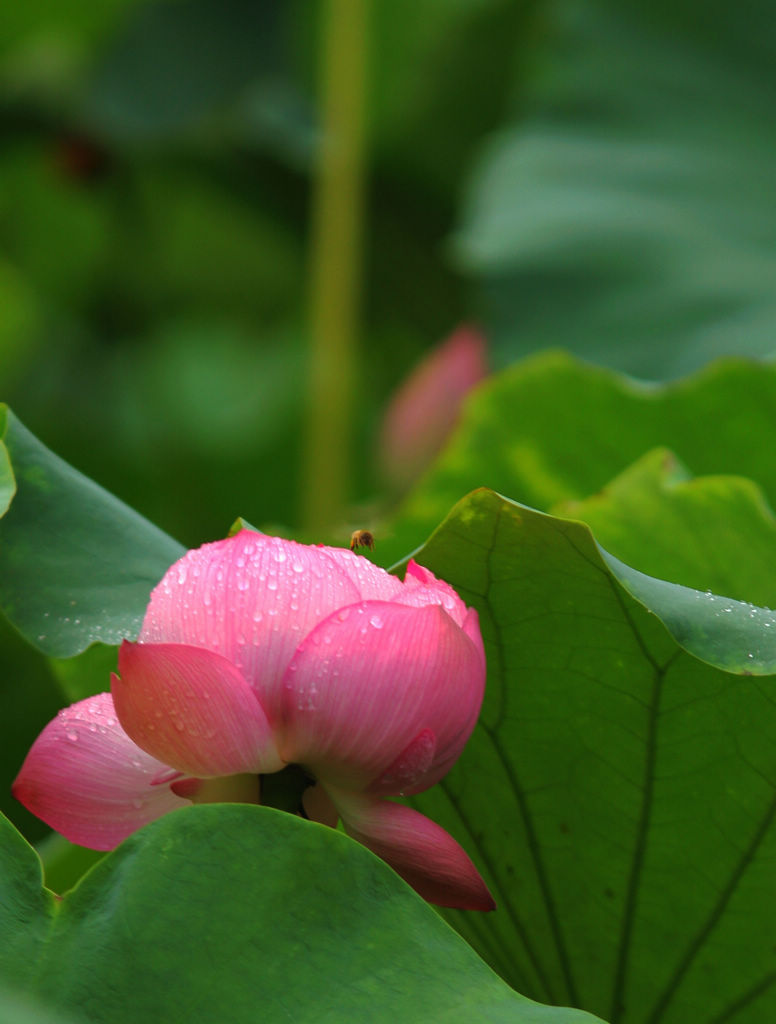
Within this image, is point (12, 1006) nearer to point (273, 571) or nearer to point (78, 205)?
point (273, 571)

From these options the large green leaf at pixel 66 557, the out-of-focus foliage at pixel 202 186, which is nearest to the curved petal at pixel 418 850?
the large green leaf at pixel 66 557

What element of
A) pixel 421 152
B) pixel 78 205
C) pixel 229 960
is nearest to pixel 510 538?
pixel 229 960

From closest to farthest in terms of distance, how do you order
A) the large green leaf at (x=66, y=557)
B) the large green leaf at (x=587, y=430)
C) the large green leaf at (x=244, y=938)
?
the large green leaf at (x=244, y=938), the large green leaf at (x=66, y=557), the large green leaf at (x=587, y=430)

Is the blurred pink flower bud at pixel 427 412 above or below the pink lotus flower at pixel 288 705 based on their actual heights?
below

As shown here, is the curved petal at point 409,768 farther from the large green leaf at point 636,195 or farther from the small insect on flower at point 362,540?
the large green leaf at point 636,195

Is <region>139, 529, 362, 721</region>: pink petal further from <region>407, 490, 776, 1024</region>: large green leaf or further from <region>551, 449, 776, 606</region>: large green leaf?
<region>551, 449, 776, 606</region>: large green leaf

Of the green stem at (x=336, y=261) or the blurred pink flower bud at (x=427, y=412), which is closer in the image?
the blurred pink flower bud at (x=427, y=412)

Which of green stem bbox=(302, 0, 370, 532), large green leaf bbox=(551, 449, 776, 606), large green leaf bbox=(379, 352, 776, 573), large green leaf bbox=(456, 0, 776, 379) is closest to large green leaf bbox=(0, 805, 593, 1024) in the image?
large green leaf bbox=(551, 449, 776, 606)
